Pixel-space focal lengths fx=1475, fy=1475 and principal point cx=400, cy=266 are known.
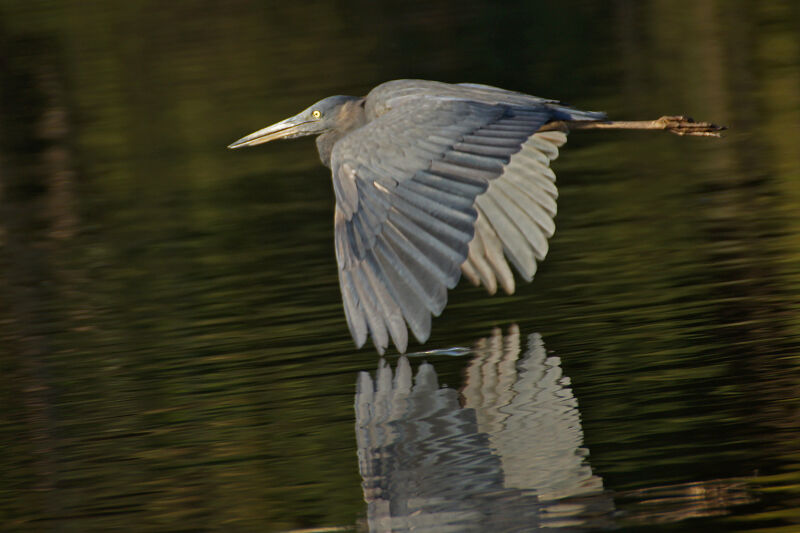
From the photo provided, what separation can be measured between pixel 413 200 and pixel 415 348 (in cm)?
142

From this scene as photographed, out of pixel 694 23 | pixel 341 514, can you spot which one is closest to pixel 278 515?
pixel 341 514

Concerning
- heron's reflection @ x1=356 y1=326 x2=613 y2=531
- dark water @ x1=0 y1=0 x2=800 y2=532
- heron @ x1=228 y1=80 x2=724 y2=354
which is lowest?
heron's reflection @ x1=356 y1=326 x2=613 y2=531

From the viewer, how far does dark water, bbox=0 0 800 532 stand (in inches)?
212

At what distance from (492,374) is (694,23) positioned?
15.0 m

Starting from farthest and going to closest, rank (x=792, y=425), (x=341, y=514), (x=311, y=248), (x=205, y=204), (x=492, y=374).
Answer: (x=205, y=204)
(x=311, y=248)
(x=492, y=374)
(x=792, y=425)
(x=341, y=514)

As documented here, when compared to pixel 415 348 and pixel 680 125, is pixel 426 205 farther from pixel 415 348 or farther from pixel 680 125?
pixel 680 125

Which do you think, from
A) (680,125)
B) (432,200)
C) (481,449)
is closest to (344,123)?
(680,125)

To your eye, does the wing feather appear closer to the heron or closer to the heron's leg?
the heron

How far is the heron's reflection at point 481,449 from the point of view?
509cm

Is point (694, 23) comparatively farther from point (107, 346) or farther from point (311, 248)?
point (107, 346)

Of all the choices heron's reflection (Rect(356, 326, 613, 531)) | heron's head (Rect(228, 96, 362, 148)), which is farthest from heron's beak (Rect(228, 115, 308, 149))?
heron's reflection (Rect(356, 326, 613, 531))

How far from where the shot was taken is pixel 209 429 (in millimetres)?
6551

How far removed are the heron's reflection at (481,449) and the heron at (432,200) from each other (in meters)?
0.43

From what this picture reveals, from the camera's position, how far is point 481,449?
5836 millimetres
